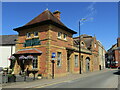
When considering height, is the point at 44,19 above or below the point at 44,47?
above

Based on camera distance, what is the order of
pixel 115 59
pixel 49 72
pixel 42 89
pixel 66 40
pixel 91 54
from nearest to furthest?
1. pixel 42 89
2. pixel 49 72
3. pixel 66 40
4. pixel 91 54
5. pixel 115 59

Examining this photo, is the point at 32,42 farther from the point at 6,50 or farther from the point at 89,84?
the point at 6,50

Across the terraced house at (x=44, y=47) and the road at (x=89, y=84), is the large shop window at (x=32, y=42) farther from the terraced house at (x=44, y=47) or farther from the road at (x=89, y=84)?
the road at (x=89, y=84)

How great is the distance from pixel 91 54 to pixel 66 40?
41.4 feet

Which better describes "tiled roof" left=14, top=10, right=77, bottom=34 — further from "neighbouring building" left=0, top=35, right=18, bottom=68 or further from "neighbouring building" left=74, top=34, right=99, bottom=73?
"neighbouring building" left=0, top=35, right=18, bottom=68

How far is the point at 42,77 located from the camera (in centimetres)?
1748

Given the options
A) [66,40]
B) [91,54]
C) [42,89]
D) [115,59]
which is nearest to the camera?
[42,89]

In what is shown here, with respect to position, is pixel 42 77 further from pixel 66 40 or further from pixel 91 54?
pixel 91 54

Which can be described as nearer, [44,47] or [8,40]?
[44,47]

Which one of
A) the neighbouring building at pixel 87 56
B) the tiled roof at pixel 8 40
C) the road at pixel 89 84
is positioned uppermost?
the tiled roof at pixel 8 40

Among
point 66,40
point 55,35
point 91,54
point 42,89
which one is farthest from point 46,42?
point 91,54

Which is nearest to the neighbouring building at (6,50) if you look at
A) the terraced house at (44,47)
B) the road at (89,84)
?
the terraced house at (44,47)

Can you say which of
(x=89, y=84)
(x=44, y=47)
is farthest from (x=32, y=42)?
(x=89, y=84)

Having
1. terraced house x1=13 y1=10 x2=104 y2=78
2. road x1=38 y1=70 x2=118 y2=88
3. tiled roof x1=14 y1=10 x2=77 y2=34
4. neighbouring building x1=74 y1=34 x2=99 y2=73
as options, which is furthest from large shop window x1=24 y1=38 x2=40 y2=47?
neighbouring building x1=74 y1=34 x2=99 y2=73
